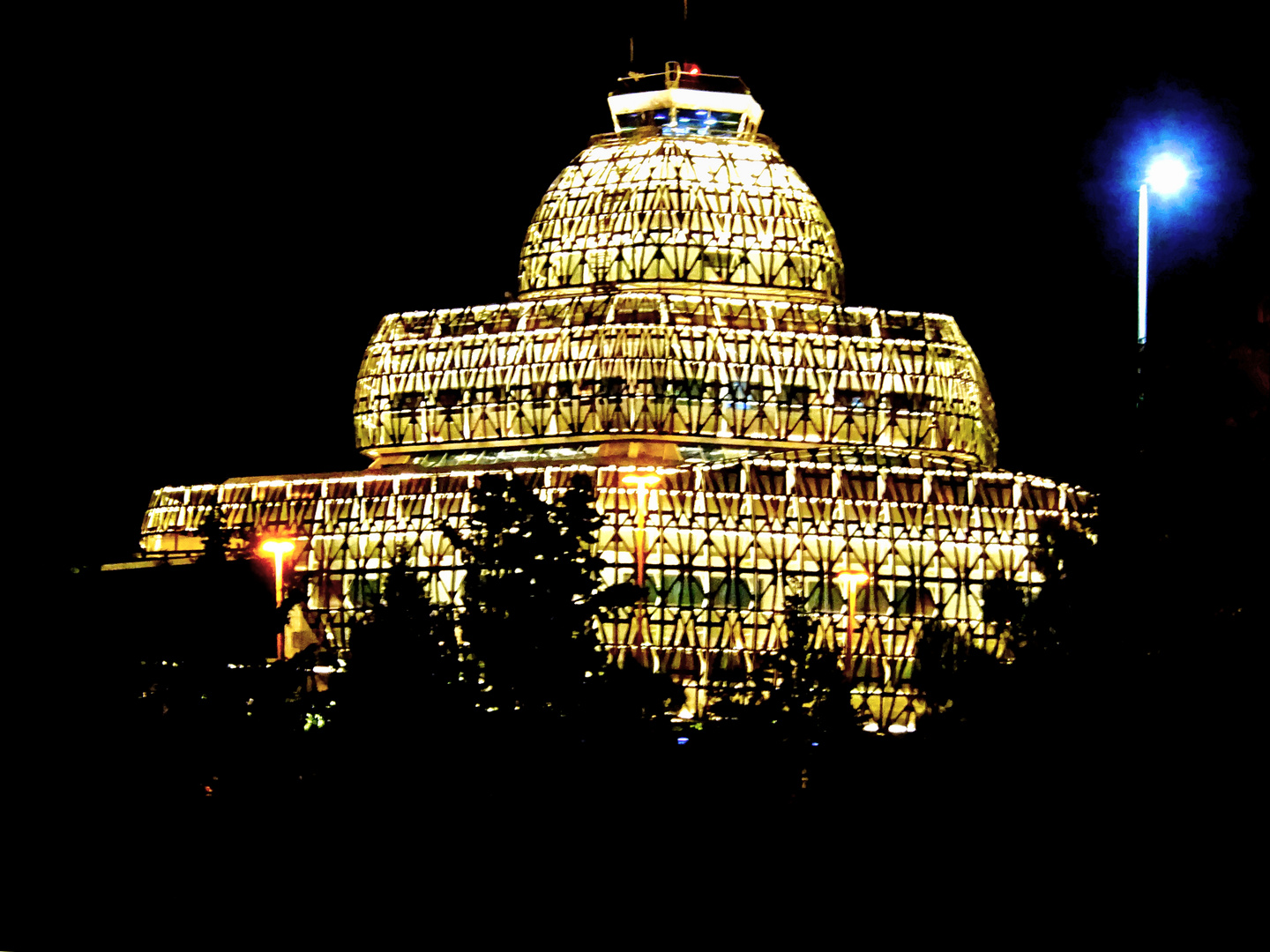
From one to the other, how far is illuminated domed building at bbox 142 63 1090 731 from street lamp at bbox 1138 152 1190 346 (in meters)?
7.79

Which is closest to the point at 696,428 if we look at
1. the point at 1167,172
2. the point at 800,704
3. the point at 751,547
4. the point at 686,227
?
the point at 751,547

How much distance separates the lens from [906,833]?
39.9 meters

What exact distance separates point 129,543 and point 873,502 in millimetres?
23679

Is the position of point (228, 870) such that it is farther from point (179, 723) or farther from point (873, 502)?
point (873, 502)

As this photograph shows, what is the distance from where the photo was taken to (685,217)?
88.6 meters

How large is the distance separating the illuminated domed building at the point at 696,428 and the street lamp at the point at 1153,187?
7.79 metres

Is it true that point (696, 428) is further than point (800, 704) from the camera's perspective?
Yes

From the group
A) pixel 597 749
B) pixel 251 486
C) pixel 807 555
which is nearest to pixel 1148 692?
pixel 597 749

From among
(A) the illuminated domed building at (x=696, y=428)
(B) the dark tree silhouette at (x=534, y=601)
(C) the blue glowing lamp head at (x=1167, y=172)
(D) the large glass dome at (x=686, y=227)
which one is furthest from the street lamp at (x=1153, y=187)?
(B) the dark tree silhouette at (x=534, y=601)

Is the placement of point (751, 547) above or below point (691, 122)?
below

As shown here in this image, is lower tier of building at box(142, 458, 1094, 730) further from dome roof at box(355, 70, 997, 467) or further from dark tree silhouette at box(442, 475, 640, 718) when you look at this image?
dark tree silhouette at box(442, 475, 640, 718)

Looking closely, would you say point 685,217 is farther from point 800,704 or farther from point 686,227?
point 800,704

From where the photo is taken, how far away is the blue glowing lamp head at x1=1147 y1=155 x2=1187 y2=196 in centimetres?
7044

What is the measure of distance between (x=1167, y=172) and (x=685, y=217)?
844 inches
